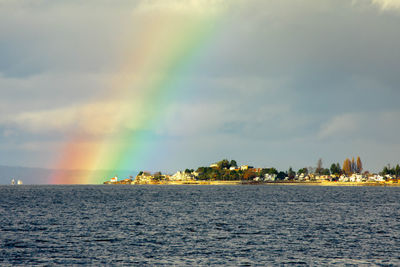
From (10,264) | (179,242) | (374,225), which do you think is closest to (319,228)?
(374,225)

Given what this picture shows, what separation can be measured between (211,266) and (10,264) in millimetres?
20059

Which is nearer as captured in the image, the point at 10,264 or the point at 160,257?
the point at 10,264

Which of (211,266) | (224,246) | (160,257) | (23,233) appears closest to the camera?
(211,266)

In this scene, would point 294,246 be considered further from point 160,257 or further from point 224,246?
point 160,257

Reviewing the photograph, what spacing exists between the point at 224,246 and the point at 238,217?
41.9 metres

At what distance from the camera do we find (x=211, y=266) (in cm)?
4894

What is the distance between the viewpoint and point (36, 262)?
Answer: 165 ft

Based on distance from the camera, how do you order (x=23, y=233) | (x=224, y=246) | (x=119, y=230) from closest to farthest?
(x=224, y=246) → (x=23, y=233) → (x=119, y=230)

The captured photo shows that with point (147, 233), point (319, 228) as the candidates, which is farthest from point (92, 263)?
point (319, 228)

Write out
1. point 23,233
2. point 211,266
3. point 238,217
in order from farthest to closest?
point 238,217 → point 23,233 → point 211,266

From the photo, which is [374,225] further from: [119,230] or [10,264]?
[10,264]

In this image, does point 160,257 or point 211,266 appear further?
point 160,257

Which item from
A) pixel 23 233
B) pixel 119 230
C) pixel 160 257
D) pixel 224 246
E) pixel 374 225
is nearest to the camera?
pixel 160 257

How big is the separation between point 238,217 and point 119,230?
3226 cm
